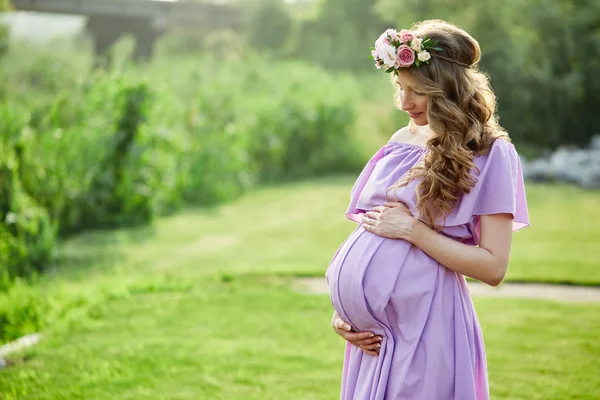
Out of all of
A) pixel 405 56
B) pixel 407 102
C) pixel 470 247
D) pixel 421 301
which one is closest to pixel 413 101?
pixel 407 102

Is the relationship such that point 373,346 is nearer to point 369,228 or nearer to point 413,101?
point 369,228

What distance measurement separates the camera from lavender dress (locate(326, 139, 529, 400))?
2.42m

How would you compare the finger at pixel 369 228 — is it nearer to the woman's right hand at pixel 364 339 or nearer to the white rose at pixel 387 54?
the woman's right hand at pixel 364 339

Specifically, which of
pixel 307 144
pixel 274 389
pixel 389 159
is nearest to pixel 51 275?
pixel 274 389

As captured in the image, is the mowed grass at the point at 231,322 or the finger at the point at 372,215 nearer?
the finger at the point at 372,215

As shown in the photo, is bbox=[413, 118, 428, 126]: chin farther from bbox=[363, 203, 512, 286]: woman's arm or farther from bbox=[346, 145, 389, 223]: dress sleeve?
bbox=[363, 203, 512, 286]: woman's arm

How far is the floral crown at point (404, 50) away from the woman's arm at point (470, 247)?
1.60 ft

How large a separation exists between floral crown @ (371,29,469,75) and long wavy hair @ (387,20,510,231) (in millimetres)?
25

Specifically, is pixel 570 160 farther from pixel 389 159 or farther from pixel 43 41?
pixel 389 159

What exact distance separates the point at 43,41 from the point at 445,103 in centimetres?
1296

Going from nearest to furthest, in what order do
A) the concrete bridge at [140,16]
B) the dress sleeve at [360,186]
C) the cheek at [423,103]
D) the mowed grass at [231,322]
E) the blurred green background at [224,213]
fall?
the cheek at [423,103], the dress sleeve at [360,186], the mowed grass at [231,322], the blurred green background at [224,213], the concrete bridge at [140,16]

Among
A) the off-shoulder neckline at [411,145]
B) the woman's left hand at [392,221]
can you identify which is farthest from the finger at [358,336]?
the off-shoulder neckline at [411,145]

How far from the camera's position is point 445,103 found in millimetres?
2406

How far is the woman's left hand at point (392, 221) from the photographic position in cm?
248
